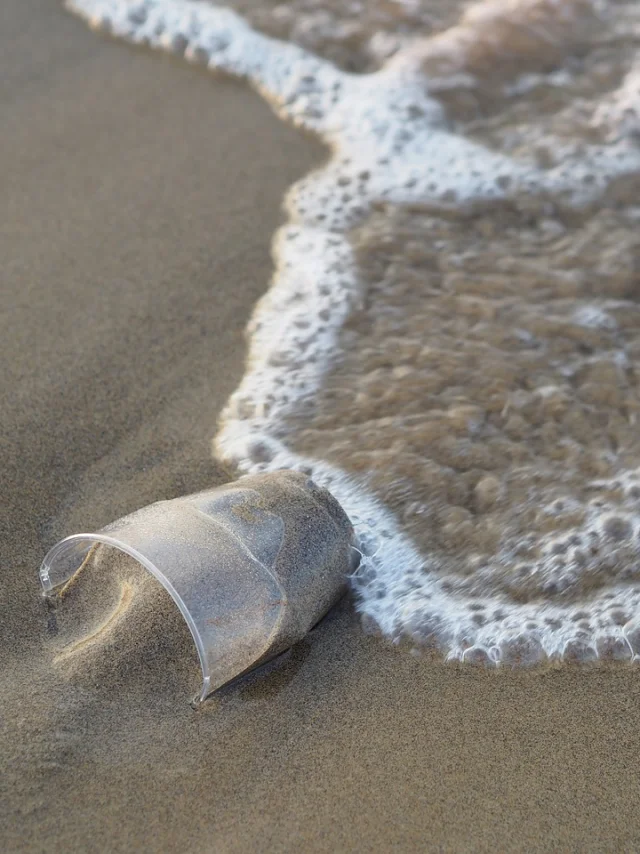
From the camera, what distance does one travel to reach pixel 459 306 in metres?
2.78

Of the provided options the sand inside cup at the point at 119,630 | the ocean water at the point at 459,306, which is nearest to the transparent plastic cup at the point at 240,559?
the sand inside cup at the point at 119,630

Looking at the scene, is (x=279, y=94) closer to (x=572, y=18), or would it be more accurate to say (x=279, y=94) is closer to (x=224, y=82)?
(x=224, y=82)

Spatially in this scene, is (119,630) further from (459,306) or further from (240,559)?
(459,306)

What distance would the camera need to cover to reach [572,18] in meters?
4.17

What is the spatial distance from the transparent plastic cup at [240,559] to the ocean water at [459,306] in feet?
0.74

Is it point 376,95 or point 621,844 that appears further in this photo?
point 376,95

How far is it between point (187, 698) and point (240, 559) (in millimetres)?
280

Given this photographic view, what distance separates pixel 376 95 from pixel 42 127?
1.26 metres

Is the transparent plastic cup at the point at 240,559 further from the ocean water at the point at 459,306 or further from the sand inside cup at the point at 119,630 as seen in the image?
the ocean water at the point at 459,306

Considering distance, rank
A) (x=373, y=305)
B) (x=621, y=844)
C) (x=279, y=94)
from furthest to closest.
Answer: (x=279, y=94)
(x=373, y=305)
(x=621, y=844)

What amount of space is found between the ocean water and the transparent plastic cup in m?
0.22

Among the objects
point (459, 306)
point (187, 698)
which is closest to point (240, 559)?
point (187, 698)

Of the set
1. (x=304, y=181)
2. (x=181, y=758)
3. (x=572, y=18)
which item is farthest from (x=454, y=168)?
(x=181, y=758)

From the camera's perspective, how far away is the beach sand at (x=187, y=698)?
162cm
